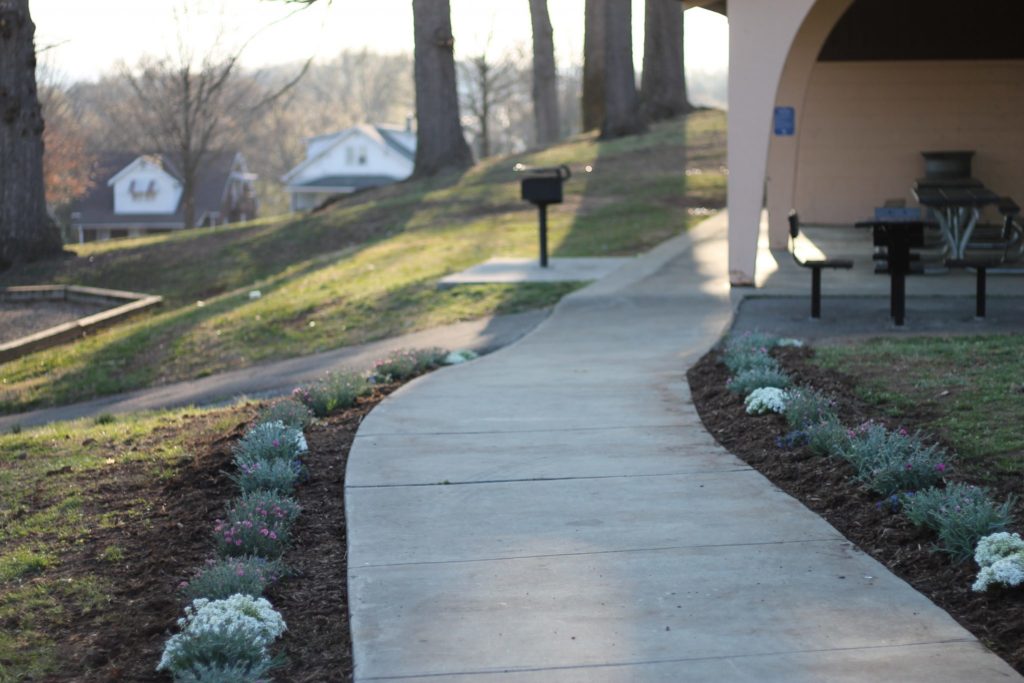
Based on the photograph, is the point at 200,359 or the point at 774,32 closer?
the point at 774,32

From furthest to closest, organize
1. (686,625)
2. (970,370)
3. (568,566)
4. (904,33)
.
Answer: (904,33)
(970,370)
(568,566)
(686,625)

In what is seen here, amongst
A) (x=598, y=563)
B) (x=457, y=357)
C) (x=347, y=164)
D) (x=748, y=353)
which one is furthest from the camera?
(x=347, y=164)

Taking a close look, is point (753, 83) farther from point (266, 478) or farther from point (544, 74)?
point (544, 74)

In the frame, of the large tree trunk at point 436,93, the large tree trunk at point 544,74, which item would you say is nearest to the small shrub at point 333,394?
the large tree trunk at point 436,93

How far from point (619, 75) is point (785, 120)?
590 inches

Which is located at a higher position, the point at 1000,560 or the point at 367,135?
the point at 367,135

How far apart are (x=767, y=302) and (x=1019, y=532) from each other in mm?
7390

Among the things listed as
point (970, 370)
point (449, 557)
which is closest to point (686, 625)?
point (449, 557)

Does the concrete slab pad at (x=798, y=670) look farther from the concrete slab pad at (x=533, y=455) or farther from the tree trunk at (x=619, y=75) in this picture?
the tree trunk at (x=619, y=75)

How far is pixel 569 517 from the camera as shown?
5598mm

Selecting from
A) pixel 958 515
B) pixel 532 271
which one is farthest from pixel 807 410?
pixel 532 271

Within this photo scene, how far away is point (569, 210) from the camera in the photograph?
2239 cm

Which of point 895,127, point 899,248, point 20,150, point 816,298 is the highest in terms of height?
point 20,150

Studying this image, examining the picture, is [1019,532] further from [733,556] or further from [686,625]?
[686,625]
